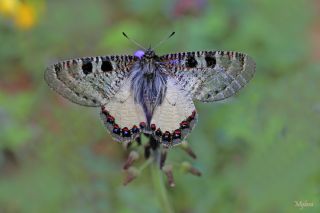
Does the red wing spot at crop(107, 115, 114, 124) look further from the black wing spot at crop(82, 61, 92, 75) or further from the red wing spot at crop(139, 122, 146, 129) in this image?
the black wing spot at crop(82, 61, 92, 75)

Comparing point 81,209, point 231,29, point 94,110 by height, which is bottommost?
point 81,209

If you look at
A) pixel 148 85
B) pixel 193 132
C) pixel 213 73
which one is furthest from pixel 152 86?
pixel 193 132

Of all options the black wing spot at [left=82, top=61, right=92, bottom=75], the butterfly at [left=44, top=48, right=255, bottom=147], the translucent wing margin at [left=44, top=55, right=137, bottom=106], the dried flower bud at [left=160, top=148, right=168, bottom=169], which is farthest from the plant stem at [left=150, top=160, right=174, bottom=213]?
the black wing spot at [left=82, top=61, right=92, bottom=75]

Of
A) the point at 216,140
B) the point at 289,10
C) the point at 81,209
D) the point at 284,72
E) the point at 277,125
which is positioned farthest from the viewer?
the point at 289,10

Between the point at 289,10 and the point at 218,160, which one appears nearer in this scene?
the point at 218,160

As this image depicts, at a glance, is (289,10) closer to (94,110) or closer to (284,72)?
(284,72)

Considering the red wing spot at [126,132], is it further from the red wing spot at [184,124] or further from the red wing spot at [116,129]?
the red wing spot at [184,124]

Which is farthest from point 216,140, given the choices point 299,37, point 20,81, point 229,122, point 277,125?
point 20,81

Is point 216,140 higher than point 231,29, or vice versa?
A: point 231,29

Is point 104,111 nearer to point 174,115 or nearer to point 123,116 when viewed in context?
point 123,116
